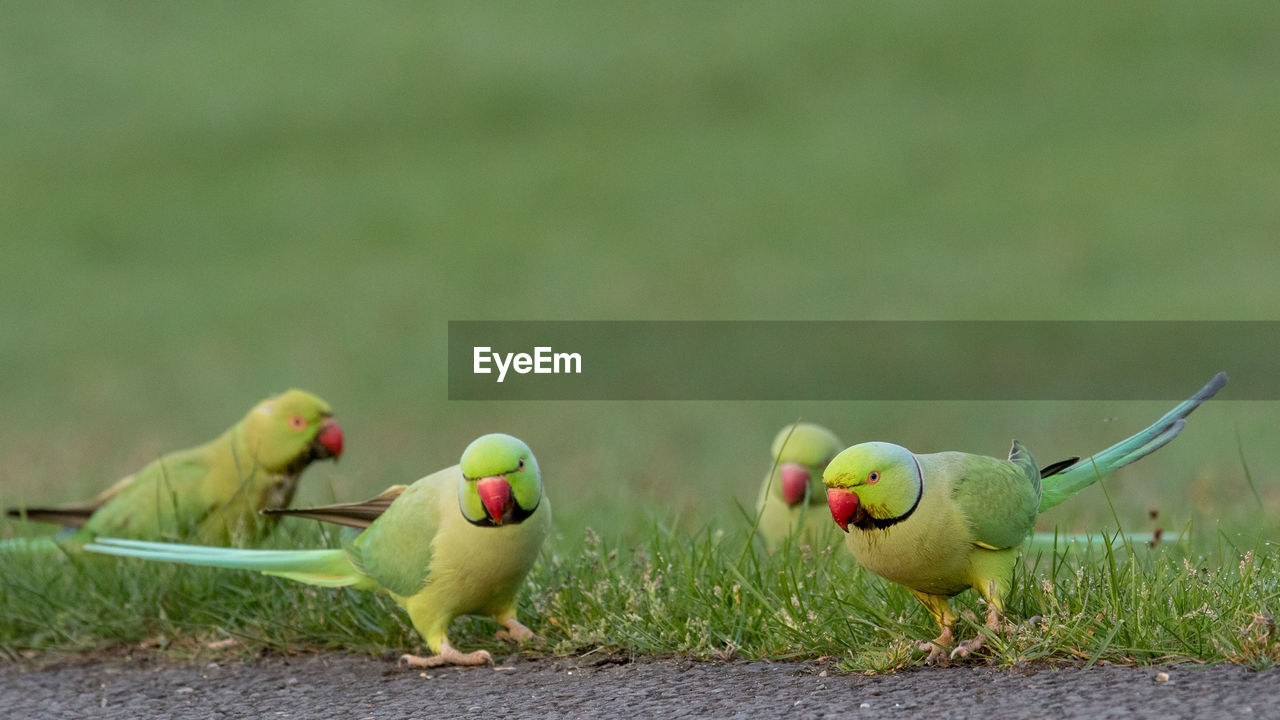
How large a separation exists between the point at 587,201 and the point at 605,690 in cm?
1051

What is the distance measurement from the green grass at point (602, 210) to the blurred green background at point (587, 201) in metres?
0.04

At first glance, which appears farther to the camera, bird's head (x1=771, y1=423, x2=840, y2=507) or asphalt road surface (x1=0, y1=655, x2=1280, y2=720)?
bird's head (x1=771, y1=423, x2=840, y2=507)

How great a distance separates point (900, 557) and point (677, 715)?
2.03 ft

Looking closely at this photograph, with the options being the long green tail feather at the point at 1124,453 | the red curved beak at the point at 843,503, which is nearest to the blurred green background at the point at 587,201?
the long green tail feather at the point at 1124,453

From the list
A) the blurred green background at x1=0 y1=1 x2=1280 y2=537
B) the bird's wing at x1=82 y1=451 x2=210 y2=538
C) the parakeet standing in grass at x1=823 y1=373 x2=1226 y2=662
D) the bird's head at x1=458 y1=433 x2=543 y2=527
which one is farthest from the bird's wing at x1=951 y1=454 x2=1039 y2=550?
the blurred green background at x1=0 y1=1 x2=1280 y2=537

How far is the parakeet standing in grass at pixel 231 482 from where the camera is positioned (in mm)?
4758

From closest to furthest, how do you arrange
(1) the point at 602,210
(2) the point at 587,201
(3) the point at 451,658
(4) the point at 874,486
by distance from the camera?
(4) the point at 874,486 → (3) the point at 451,658 → (1) the point at 602,210 → (2) the point at 587,201

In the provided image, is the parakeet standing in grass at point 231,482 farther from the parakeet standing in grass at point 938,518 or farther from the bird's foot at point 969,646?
the bird's foot at point 969,646

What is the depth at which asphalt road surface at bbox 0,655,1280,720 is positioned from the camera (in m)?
2.84

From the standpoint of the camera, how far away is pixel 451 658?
384 centimetres

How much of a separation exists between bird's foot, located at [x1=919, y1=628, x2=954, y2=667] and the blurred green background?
4086 millimetres

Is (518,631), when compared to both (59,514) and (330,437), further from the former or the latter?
(59,514)

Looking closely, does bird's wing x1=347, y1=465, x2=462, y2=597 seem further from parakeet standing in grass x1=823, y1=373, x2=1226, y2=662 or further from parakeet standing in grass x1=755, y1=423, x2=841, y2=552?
parakeet standing in grass x1=755, y1=423, x2=841, y2=552

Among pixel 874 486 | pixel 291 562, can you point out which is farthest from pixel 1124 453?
pixel 291 562
